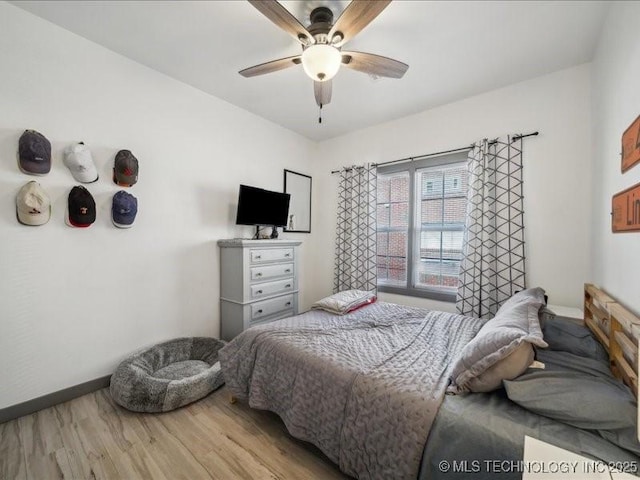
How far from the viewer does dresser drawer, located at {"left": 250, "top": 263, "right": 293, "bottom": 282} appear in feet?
8.56

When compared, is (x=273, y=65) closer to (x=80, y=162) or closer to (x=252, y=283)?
(x=80, y=162)

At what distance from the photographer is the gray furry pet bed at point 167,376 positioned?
1740 mm

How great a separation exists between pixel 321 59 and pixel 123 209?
1.89 metres

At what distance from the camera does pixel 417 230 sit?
10.0 feet

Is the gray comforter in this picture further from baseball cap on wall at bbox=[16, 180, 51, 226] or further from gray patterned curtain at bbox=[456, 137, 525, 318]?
baseball cap on wall at bbox=[16, 180, 51, 226]

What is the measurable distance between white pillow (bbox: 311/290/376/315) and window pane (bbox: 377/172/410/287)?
763 millimetres

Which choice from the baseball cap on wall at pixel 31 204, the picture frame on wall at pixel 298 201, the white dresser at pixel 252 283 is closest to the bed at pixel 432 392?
the white dresser at pixel 252 283

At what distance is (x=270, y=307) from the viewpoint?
9.08ft

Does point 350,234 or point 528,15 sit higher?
point 528,15

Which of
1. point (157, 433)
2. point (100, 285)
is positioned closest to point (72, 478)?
point (157, 433)

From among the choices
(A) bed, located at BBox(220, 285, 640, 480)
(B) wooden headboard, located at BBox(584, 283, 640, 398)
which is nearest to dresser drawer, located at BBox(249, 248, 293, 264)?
(A) bed, located at BBox(220, 285, 640, 480)

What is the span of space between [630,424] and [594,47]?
2578mm

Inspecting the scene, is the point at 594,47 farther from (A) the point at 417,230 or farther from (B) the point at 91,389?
(B) the point at 91,389

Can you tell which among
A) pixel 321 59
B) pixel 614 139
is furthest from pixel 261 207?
pixel 614 139
